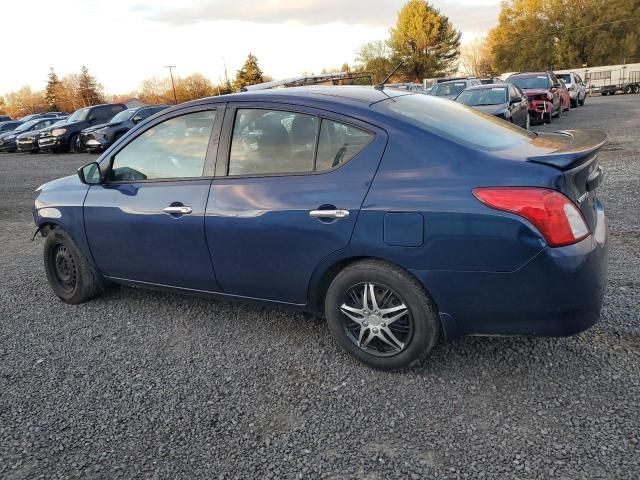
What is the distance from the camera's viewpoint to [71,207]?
4301 millimetres

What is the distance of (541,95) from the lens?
1698 cm

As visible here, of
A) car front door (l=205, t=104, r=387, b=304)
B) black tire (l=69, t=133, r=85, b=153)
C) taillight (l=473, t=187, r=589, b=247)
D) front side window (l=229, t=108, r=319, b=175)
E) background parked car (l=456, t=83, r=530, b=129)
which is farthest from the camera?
black tire (l=69, t=133, r=85, b=153)

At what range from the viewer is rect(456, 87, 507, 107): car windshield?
1342cm

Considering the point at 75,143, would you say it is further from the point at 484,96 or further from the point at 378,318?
the point at 378,318

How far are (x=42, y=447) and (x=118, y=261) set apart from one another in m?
1.66

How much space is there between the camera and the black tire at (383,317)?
9.61ft

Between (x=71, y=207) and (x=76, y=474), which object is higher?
(x=71, y=207)

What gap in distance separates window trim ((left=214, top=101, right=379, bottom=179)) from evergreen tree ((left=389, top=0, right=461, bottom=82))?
217 feet

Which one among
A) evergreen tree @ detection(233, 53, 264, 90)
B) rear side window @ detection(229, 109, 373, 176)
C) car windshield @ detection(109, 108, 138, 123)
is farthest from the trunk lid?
evergreen tree @ detection(233, 53, 264, 90)

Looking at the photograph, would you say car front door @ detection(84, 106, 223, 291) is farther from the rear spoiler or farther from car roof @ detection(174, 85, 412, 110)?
the rear spoiler

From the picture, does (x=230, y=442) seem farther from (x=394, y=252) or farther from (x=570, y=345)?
(x=570, y=345)

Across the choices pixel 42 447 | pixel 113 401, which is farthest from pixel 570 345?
pixel 42 447

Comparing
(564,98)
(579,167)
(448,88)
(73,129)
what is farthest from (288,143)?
(564,98)

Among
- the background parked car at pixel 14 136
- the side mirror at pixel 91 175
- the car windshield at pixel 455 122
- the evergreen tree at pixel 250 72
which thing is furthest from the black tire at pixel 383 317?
the evergreen tree at pixel 250 72
